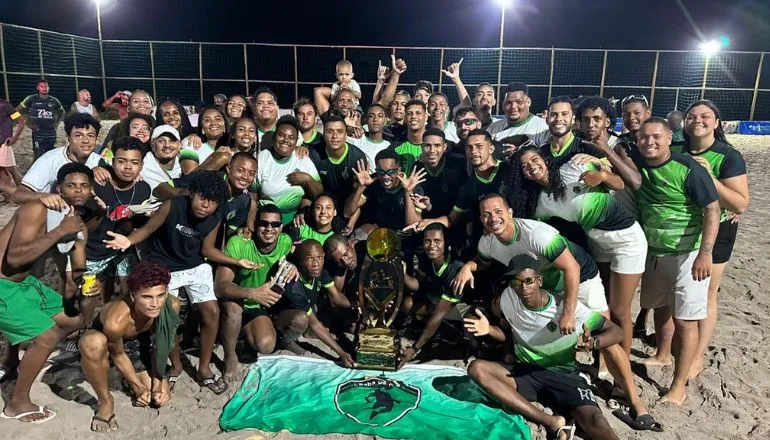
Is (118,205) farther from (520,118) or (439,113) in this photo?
(520,118)

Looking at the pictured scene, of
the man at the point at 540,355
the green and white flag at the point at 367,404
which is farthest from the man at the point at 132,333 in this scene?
the man at the point at 540,355

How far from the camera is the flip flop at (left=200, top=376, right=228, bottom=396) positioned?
4.09 metres

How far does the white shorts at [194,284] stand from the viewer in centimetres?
416

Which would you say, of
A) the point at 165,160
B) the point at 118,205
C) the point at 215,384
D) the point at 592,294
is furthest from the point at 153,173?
the point at 592,294

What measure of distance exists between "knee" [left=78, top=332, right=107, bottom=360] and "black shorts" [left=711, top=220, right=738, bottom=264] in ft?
14.5

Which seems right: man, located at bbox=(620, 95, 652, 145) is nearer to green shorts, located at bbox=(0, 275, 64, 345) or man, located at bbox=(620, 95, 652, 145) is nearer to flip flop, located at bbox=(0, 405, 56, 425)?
green shorts, located at bbox=(0, 275, 64, 345)

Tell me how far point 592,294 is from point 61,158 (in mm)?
4260

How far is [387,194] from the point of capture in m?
5.11

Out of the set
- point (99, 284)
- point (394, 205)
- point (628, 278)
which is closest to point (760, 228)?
point (628, 278)

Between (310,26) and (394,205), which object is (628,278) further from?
(310,26)

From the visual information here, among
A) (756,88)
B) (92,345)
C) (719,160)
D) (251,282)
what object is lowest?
(92,345)

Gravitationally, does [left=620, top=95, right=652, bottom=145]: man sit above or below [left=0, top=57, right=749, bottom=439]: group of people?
above

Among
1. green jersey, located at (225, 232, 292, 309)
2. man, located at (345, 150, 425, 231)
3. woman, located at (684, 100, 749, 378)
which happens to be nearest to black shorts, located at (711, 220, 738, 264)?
woman, located at (684, 100, 749, 378)

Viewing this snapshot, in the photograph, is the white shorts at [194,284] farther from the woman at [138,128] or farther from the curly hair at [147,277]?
the woman at [138,128]
